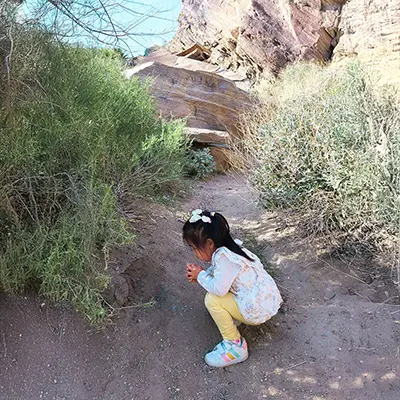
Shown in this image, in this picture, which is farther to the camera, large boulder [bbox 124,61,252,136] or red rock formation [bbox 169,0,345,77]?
red rock formation [bbox 169,0,345,77]

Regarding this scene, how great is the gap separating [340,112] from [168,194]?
7.71 feet

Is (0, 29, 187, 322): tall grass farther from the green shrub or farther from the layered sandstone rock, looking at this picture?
the layered sandstone rock

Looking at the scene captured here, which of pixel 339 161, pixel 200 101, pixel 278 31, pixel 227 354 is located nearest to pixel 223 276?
pixel 227 354

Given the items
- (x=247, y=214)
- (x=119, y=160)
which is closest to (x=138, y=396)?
(x=119, y=160)

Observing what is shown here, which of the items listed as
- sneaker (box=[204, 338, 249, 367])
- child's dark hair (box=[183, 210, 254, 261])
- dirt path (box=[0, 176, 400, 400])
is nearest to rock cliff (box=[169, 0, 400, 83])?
dirt path (box=[0, 176, 400, 400])

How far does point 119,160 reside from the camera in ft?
11.0

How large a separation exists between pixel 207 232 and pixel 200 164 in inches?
202

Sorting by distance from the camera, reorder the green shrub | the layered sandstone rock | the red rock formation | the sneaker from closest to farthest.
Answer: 1. the sneaker
2. the green shrub
3. the layered sandstone rock
4. the red rock formation

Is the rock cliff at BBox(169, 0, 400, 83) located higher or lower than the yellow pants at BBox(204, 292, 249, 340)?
higher

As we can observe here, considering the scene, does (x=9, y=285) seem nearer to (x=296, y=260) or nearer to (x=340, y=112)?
(x=296, y=260)

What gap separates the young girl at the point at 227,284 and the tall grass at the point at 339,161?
1584 millimetres

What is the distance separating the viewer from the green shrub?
7172mm

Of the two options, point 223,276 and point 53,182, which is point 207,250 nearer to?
point 223,276

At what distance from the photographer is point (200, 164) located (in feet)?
23.9
